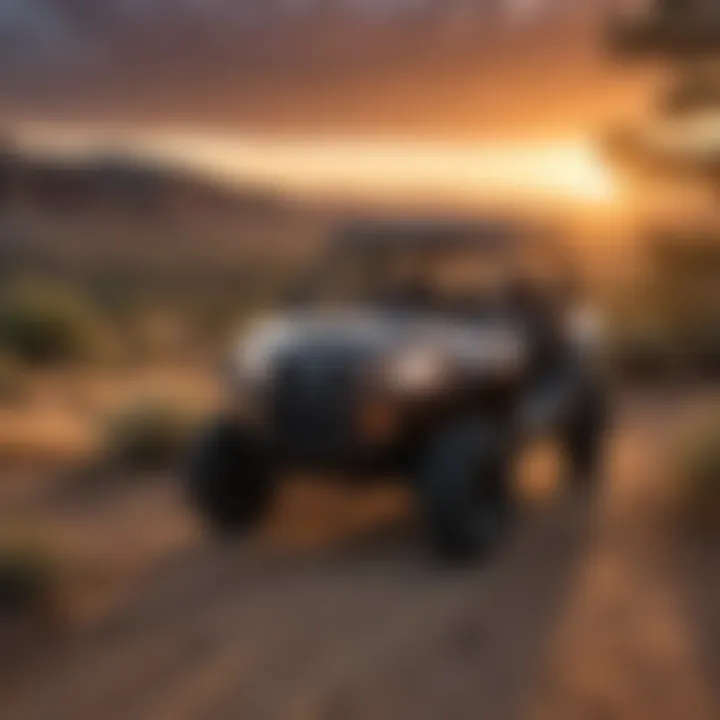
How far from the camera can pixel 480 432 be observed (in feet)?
19.5

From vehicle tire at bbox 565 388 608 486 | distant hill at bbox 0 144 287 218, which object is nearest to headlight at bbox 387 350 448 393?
distant hill at bbox 0 144 287 218

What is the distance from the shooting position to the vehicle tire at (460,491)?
5.82m

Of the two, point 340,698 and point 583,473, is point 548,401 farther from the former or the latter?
point 340,698

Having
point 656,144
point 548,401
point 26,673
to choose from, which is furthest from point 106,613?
point 656,144

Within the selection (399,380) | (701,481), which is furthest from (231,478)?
(701,481)

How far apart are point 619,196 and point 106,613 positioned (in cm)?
241

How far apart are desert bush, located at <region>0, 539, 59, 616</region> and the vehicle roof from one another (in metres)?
1.54

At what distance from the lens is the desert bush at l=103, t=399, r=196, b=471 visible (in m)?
6.58

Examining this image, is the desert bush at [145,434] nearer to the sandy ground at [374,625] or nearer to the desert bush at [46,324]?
the sandy ground at [374,625]

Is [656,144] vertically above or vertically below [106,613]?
above

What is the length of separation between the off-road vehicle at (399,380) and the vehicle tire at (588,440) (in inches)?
27.4

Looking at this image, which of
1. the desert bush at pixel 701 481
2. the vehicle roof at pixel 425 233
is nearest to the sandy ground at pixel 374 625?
the desert bush at pixel 701 481

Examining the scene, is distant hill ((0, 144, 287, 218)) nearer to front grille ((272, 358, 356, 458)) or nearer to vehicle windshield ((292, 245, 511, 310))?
vehicle windshield ((292, 245, 511, 310))

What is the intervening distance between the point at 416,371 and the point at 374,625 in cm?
112
